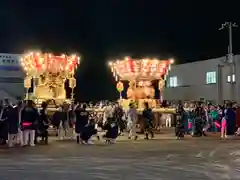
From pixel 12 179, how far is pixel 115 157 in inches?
203

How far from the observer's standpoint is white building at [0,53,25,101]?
66312 millimetres

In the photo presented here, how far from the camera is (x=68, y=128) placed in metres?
24.2

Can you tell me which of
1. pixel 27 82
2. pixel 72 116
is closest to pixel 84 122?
pixel 72 116

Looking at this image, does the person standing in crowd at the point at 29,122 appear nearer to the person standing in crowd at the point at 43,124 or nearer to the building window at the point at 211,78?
the person standing in crowd at the point at 43,124

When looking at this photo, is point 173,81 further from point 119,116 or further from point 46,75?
point 119,116

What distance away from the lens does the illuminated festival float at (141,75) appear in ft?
114

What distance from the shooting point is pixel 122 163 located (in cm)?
1385

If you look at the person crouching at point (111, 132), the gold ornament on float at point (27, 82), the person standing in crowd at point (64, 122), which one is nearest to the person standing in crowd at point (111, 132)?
the person crouching at point (111, 132)

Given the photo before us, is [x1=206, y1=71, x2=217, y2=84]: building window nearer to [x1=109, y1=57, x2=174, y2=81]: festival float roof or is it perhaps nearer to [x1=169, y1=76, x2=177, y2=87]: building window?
Result: [x1=169, y1=76, x2=177, y2=87]: building window

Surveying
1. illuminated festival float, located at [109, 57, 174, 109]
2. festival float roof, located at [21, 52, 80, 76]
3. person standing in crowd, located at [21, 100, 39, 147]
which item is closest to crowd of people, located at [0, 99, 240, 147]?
person standing in crowd, located at [21, 100, 39, 147]

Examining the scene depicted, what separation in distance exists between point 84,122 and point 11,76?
47.8 metres

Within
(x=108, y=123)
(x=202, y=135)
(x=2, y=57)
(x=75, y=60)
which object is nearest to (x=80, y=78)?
(x=2, y=57)

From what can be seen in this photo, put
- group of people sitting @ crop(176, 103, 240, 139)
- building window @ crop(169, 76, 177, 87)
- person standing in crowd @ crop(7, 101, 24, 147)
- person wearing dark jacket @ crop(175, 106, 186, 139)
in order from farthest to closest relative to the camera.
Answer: building window @ crop(169, 76, 177, 87)
group of people sitting @ crop(176, 103, 240, 139)
person wearing dark jacket @ crop(175, 106, 186, 139)
person standing in crowd @ crop(7, 101, 24, 147)

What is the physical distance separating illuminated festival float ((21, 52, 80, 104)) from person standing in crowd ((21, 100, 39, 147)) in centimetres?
1321
